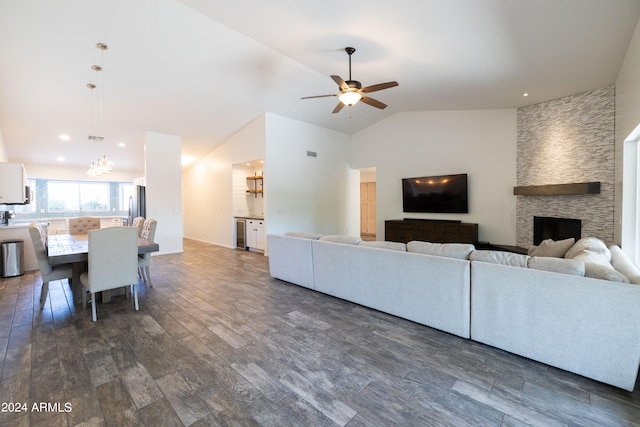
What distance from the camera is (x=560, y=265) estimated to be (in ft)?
7.05

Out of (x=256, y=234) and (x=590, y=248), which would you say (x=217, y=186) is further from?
(x=590, y=248)

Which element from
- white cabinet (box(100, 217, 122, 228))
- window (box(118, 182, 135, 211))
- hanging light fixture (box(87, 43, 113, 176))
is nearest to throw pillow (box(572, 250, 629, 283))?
hanging light fixture (box(87, 43, 113, 176))

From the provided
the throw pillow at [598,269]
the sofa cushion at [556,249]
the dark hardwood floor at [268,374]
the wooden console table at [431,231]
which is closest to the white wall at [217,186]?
the wooden console table at [431,231]

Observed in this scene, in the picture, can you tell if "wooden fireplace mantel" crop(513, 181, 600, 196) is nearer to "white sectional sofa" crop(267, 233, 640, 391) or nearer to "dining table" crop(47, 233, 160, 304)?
"white sectional sofa" crop(267, 233, 640, 391)

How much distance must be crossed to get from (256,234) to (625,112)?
6.95 meters

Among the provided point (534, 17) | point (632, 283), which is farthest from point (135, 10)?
point (632, 283)

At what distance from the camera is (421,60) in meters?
4.02

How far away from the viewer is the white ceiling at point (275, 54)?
298 cm

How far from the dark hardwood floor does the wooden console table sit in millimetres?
3824

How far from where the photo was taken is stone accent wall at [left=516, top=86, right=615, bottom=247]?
4.24m

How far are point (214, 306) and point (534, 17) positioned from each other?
15.7 ft

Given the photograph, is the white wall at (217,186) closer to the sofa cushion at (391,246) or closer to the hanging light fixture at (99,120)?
the hanging light fixture at (99,120)

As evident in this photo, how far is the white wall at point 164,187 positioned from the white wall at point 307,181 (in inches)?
98.4

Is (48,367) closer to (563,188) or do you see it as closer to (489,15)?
(489,15)
